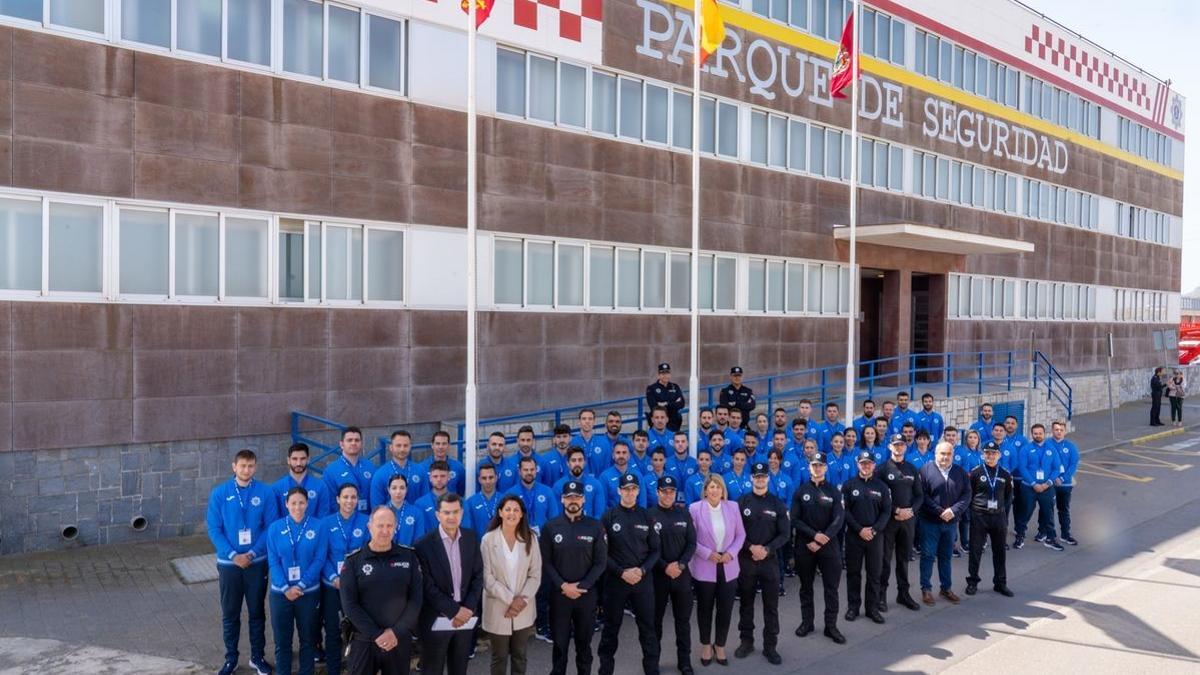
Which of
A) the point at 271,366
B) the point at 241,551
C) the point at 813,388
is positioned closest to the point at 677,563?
the point at 241,551

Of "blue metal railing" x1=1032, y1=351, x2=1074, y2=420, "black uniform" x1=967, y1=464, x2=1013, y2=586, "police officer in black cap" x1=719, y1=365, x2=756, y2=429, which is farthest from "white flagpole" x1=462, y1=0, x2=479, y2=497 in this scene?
"blue metal railing" x1=1032, y1=351, x2=1074, y2=420

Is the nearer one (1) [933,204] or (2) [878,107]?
(2) [878,107]

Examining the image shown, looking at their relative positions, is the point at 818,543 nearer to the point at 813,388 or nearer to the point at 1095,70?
the point at 813,388

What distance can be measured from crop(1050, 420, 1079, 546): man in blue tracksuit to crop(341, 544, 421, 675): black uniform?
10277 mm

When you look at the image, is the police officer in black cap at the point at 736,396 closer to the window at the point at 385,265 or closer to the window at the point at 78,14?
the window at the point at 385,265

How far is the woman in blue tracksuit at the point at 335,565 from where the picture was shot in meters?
7.55

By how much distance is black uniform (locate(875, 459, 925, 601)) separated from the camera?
10.1 metres

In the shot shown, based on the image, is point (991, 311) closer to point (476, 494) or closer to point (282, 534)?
point (476, 494)

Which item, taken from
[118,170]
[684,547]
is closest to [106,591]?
[118,170]

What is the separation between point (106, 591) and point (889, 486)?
8599mm

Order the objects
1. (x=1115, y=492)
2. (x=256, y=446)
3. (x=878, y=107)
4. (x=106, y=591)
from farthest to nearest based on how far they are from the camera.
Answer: (x=878, y=107) → (x=1115, y=492) → (x=256, y=446) → (x=106, y=591)

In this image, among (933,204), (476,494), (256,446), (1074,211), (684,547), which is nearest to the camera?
(684,547)

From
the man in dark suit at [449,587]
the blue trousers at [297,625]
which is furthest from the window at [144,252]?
the man in dark suit at [449,587]

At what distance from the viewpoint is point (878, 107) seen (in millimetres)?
23562
